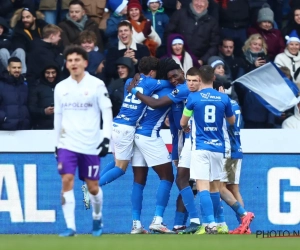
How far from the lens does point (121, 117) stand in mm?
14617

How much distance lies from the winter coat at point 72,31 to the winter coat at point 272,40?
101 inches

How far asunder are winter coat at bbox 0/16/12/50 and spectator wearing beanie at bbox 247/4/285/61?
400 centimetres

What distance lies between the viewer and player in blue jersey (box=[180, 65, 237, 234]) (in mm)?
13266

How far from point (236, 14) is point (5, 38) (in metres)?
3.90

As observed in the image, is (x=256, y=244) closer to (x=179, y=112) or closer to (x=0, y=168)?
(x=179, y=112)

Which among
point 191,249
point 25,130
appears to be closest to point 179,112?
point 25,130

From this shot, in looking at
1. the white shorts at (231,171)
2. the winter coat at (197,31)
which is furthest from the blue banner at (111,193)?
the winter coat at (197,31)

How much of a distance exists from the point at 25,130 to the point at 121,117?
6.50 feet

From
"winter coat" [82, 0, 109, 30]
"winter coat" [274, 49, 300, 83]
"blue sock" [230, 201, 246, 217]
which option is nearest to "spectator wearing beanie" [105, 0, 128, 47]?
"winter coat" [82, 0, 109, 30]

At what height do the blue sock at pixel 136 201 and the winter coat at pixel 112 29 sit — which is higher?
the winter coat at pixel 112 29

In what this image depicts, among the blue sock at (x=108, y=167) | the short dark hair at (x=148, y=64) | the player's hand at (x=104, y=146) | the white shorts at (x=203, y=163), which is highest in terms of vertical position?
the short dark hair at (x=148, y=64)

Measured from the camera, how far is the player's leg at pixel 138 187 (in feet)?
47.4

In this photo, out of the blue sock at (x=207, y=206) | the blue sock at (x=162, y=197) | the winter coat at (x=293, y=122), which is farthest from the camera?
the winter coat at (x=293, y=122)

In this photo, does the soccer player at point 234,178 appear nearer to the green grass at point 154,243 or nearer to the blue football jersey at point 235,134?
the blue football jersey at point 235,134
